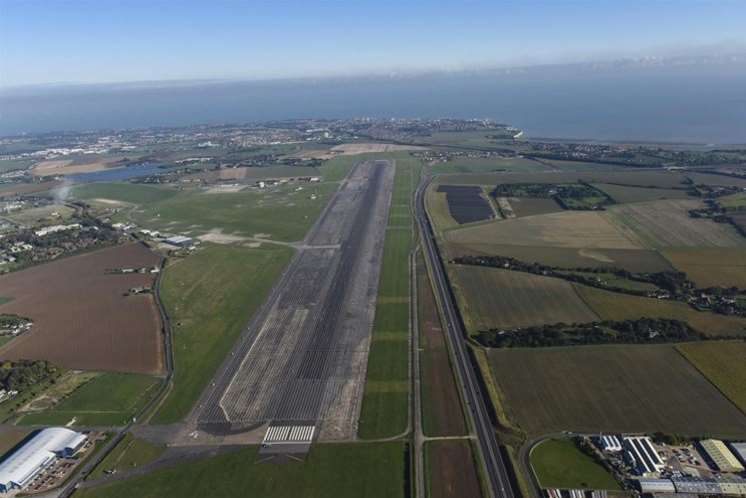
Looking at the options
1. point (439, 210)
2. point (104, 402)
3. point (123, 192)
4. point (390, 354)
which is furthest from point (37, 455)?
point (123, 192)

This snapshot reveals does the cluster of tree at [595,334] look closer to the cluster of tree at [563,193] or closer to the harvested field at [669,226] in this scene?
the harvested field at [669,226]

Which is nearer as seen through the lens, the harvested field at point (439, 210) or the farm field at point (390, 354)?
the farm field at point (390, 354)

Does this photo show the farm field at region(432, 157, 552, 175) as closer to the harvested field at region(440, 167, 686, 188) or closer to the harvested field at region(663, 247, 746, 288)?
the harvested field at region(440, 167, 686, 188)

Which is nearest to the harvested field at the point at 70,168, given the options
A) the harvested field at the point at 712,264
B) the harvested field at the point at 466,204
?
the harvested field at the point at 466,204

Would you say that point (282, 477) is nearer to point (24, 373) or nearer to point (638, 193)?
point (24, 373)

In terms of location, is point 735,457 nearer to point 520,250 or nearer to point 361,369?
point 361,369

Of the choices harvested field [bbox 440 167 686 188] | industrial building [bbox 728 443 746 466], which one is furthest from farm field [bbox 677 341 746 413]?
harvested field [bbox 440 167 686 188]

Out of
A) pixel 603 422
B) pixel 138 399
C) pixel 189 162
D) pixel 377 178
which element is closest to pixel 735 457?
pixel 603 422
